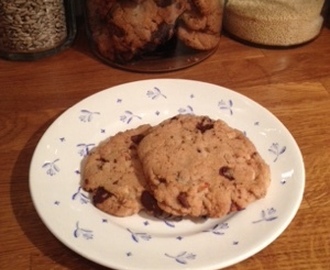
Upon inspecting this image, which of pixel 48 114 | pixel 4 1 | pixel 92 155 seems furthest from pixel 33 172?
pixel 4 1

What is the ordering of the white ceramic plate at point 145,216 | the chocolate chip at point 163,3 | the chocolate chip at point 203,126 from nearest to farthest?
the white ceramic plate at point 145,216 → the chocolate chip at point 203,126 → the chocolate chip at point 163,3

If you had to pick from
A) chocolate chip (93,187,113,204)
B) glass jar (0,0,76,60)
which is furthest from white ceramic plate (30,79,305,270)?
glass jar (0,0,76,60)

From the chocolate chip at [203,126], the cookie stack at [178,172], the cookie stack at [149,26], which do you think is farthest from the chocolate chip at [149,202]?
the cookie stack at [149,26]

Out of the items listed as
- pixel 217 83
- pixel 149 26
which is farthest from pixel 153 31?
pixel 217 83

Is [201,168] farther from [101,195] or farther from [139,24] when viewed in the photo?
[139,24]

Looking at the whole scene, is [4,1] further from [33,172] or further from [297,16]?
[297,16]

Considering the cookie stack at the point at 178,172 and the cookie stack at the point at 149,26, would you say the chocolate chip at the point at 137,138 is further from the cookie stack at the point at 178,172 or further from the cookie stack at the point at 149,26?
the cookie stack at the point at 149,26
